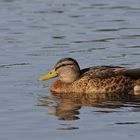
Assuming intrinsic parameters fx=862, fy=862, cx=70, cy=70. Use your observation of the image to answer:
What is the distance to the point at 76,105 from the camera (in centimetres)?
1664

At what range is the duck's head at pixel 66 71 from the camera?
60.9 feet

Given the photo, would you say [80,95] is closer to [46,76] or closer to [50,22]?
[46,76]

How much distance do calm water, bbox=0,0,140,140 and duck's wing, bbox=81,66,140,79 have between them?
3.53 feet

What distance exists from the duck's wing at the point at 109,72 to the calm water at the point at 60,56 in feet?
3.53

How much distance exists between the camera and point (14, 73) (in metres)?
19.4

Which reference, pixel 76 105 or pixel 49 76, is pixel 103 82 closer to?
pixel 49 76

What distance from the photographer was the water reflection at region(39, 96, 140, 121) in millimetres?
15773

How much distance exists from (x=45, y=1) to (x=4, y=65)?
10128 mm

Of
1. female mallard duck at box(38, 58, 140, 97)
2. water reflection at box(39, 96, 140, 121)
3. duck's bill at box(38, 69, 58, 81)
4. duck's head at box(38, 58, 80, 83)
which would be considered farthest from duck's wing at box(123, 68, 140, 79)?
duck's bill at box(38, 69, 58, 81)

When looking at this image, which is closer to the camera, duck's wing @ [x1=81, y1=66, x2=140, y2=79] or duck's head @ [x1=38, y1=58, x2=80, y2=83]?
duck's wing @ [x1=81, y1=66, x2=140, y2=79]

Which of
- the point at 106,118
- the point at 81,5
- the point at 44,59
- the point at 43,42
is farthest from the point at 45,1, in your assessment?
the point at 106,118

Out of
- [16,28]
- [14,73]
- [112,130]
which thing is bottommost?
[112,130]

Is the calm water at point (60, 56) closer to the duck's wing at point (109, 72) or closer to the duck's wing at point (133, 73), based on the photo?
the duck's wing at point (109, 72)

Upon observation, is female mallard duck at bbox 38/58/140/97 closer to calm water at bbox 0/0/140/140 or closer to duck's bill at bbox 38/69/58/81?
duck's bill at bbox 38/69/58/81
